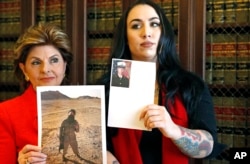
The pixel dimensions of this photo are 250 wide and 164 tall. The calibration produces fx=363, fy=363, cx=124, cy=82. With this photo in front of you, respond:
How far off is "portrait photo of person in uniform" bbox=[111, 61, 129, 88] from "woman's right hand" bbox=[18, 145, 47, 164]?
0.30 metres

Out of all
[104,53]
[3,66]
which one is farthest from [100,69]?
[3,66]

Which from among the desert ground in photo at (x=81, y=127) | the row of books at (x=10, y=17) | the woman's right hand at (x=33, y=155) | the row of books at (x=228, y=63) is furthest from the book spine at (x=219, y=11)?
the row of books at (x=10, y=17)

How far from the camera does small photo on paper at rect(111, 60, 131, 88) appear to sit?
3.59 ft

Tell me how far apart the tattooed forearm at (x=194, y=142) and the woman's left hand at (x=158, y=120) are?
0.13 ft

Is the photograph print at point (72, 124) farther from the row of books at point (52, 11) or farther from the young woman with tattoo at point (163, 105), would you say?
the row of books at point (52, 11)

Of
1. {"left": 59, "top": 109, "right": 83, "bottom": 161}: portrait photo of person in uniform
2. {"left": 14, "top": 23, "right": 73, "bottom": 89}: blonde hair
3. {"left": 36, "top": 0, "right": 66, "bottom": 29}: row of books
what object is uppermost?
{"left": 36, "top": 0, "right": 66, "bottom": 29}: row of books

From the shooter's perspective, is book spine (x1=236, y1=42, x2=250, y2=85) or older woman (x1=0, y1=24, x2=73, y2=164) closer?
older woman (x1=0, y1=24, x2=73, y2=164)

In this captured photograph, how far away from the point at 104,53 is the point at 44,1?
0.49 meters

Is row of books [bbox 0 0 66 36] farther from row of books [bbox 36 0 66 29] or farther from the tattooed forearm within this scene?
the tattooed forearm

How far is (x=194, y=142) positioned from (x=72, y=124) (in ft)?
1.23

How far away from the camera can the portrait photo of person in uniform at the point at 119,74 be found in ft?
3.60

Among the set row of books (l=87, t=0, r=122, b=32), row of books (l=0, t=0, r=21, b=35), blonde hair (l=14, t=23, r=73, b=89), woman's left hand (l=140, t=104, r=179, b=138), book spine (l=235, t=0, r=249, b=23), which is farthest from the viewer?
row of books (l=0, t=0, r=21, b=35)

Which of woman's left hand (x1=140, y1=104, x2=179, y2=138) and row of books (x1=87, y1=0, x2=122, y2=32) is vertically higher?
row of books (x1=87, y1=0, x2=122, y2=32)

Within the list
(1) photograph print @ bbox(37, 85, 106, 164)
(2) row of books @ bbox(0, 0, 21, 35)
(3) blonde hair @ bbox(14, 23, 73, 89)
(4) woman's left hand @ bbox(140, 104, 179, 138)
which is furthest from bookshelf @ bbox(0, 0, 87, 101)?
(4) woman's left hand @ bbox(140, 104, 179, 138)
